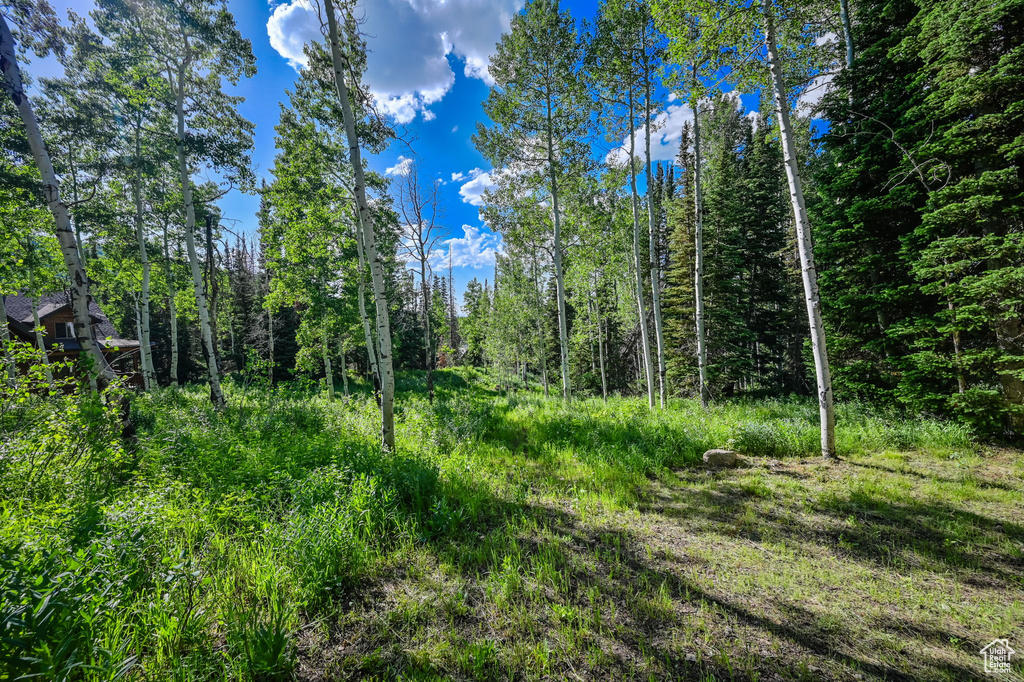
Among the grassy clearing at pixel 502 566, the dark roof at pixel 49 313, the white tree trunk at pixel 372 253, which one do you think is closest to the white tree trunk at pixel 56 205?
the grassy clearing at pixel 502 566

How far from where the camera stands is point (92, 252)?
18.6 m

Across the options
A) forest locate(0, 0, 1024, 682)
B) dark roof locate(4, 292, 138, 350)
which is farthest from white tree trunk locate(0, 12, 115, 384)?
dark roof locate(4, 292, 138, 350)

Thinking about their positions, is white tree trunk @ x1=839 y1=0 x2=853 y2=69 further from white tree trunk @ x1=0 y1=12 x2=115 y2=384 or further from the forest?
white tree trunk @ x1=0 y1=12 x2=115 y2=384

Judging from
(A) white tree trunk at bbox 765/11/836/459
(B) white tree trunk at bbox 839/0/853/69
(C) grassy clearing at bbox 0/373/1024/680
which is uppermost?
(B) white tree trunk at bbox 839/0/853/69

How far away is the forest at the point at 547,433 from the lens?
2.52m

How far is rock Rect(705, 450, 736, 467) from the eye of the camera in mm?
6297

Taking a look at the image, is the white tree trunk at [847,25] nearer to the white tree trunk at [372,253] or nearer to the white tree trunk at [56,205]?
the white tree trunk at [372,253]

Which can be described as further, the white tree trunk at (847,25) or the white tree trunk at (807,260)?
the white tree trunk at (847,25)

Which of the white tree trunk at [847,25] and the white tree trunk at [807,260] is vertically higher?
the white tree trunk at [847,25]

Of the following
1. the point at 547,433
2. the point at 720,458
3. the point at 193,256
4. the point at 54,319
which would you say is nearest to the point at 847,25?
the point at 720,458

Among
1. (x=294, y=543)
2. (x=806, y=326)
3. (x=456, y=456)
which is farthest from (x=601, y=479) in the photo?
(x=806, y=326)

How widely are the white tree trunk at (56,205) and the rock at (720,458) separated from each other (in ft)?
35.0

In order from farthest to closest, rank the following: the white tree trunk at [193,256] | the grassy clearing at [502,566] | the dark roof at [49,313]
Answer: the dark roof at [49,313]
the white tree trunk at [193,256]
the grassy clearing at [502,566]

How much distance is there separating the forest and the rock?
0.13 feet
